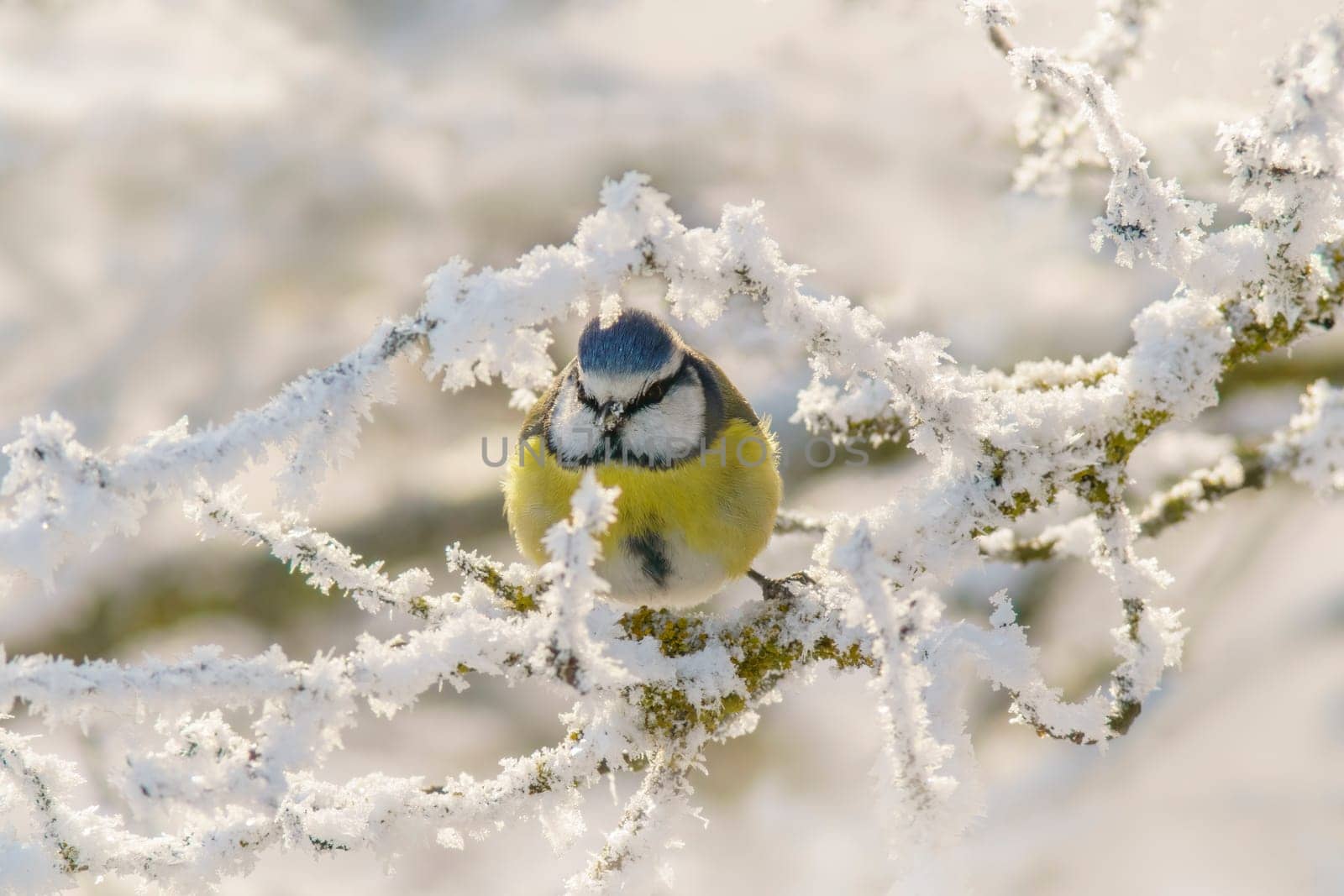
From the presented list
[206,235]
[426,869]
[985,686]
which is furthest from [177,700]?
[206,235]

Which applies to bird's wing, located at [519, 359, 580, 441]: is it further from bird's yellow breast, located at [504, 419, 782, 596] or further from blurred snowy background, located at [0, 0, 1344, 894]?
blurred snowy background, located at [0, 0, 1344, 894]

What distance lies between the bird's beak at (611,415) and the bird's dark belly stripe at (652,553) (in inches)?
9.6

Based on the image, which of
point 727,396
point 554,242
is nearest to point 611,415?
point 727,396

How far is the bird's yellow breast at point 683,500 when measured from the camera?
78.7 inches

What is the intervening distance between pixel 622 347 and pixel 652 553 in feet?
1.48

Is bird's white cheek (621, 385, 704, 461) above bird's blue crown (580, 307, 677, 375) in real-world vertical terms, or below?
below

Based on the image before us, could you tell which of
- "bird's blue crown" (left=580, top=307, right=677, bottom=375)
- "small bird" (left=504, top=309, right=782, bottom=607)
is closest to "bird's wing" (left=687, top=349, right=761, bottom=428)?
"small bird" (left=504, top=309, right=782, bottom=607)

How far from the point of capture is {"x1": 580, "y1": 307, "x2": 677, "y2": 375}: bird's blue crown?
198 cm

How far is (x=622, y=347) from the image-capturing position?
1.98 m

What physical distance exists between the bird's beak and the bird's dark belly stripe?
0.24 metres

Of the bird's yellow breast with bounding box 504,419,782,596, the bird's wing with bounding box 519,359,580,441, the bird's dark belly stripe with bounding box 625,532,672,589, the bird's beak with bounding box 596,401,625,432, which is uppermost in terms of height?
the bird's wing with bounding box 519,359,580,441

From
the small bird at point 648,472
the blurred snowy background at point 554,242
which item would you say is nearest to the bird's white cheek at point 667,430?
the small bird at point 648,472

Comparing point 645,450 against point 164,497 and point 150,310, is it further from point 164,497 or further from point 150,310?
point 150,310

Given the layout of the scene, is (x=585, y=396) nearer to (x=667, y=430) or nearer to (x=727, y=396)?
(x=667, y=430)
